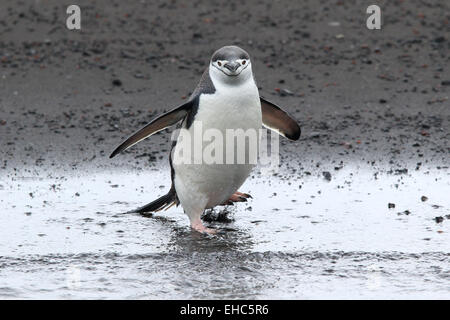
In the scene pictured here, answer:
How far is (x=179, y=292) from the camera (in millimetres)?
3811

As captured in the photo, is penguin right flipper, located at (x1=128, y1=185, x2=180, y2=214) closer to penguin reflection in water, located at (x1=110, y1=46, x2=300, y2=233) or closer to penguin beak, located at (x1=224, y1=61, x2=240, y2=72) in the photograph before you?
penguin reflection in water, located at (x1=110, y1=46, x2=300, y2=233)

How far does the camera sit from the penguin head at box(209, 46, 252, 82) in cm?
445

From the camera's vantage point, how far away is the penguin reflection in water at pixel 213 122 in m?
4.53

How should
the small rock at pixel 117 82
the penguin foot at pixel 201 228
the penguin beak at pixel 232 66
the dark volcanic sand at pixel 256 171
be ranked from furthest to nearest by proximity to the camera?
the small rock at pixel 117 82 → the penguin foot at pixel 201 228 → the penguin beak at pixel 232 66 → the dark volcanic sand at pixel 256 171

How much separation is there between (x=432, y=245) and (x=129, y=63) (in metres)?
4.61

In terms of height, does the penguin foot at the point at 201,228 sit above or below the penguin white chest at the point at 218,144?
below

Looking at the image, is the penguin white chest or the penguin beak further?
the penguin white chest

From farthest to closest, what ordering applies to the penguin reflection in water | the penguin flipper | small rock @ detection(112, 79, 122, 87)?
small rock @ detection(112, 79, 122, 87) → the penguin flipper → the penguin reflection in water

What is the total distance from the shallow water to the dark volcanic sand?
0.01m

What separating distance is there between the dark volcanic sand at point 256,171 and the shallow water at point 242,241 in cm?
1

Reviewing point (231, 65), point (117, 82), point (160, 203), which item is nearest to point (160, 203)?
point (160, 203)

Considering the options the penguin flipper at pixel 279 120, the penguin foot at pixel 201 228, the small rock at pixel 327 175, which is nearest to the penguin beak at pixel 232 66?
the penguin flipper at pixel 279 120

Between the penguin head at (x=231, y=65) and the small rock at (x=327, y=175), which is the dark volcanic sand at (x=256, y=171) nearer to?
the small rock at (x=327, y=175)

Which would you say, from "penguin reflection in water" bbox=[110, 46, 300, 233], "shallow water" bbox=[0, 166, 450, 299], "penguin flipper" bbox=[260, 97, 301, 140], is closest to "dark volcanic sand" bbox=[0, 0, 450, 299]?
"shallow water" bbox=[0, 166, 450, 299]
